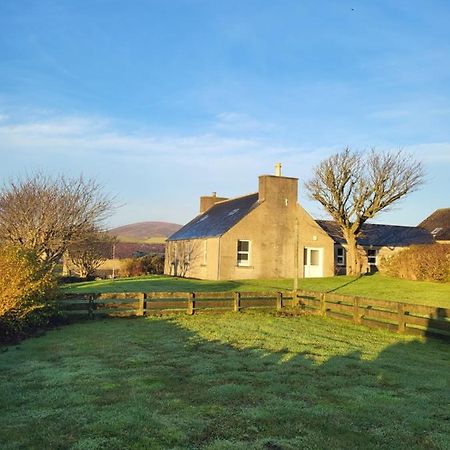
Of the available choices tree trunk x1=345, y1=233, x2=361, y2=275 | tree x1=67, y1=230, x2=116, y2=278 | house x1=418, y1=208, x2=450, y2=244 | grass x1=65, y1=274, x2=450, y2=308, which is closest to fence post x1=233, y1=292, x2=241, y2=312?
grass x1=65, y1=274, x2=450, y2=308

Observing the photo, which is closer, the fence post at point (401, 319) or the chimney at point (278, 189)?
the fence post at point (401, 319)

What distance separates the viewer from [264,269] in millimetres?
33438

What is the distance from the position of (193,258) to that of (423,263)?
1650 centimetres

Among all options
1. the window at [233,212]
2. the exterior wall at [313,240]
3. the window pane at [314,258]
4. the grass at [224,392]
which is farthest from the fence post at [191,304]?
the window pane at [314,258]

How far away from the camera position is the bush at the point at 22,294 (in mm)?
12602

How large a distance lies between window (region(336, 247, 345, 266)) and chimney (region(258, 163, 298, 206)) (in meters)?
8.13

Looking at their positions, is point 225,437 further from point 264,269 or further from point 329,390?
point 264,269

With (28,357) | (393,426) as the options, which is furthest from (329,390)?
(28,357)

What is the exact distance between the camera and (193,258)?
1453 inches

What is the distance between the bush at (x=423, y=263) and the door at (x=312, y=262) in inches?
200

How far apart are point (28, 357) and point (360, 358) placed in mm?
7254

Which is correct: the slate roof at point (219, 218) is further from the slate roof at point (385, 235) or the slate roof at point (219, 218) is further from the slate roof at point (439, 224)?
the slate roof at point (439, 224)

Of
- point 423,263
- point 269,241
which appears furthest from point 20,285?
point 423,263

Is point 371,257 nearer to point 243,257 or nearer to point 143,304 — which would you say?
point 243,257
